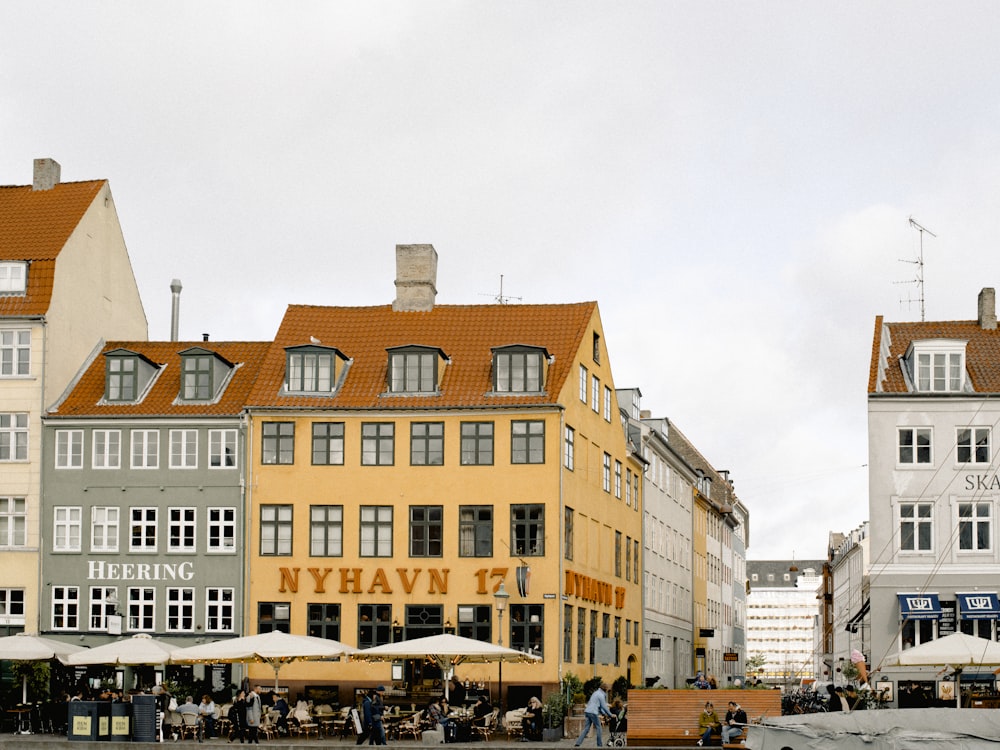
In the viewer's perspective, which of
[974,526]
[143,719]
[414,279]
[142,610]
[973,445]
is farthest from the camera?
[414,279]

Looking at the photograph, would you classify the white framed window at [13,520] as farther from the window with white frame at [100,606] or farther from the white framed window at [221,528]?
the white framed window at [221,528]

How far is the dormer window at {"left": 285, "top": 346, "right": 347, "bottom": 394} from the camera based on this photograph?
5588cm

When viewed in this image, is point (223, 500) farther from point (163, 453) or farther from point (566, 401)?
point (566, 401)

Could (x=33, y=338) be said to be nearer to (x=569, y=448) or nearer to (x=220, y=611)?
(x=220, y=611)

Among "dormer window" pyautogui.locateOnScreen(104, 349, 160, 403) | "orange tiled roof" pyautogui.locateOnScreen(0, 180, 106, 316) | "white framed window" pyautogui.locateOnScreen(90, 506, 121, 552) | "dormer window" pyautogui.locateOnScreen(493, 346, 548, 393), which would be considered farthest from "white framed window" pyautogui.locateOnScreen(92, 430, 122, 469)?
"dormer window" pyautogui.locateOnScreen(493, 346, 548, 393)

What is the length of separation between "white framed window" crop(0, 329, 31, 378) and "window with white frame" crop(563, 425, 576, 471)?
1883 centimetres

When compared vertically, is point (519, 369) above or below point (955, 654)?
above

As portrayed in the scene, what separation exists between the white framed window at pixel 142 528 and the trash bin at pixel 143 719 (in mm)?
14784

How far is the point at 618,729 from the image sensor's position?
44.4 meters

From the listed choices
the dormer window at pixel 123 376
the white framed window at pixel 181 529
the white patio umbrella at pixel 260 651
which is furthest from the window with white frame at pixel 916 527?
the dormer window at pixel 123 376

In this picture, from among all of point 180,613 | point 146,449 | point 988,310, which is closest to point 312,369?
point 146,449

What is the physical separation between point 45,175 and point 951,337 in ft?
115

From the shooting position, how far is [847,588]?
429 ft

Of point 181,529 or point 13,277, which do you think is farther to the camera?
point 13,277
